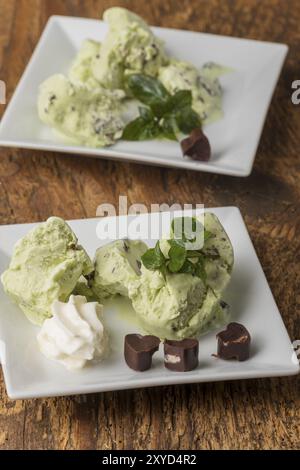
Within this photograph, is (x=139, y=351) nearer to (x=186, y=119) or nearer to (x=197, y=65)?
(x=186, y=119)

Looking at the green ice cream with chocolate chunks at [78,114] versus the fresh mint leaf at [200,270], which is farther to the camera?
the green ice cream with chocolate chunks at [78,114]

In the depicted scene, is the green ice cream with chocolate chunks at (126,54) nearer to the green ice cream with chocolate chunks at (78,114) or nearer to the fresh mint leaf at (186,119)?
the green ice cream with chocolate chunks at (78,114)

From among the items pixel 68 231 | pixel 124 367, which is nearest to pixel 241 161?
pixel 68 231

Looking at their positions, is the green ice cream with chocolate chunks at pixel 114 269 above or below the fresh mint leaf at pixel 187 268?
below

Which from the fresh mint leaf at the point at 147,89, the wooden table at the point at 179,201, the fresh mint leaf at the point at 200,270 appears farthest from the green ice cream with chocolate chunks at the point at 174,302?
the fresh mint leaf at the point at 147,89

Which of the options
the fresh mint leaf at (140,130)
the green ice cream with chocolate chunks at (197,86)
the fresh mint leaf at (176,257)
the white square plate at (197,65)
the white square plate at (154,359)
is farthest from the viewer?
the green ice cream with chocolate chunks at (197,86)

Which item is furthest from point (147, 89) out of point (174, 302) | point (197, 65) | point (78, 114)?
point (174, 302)
